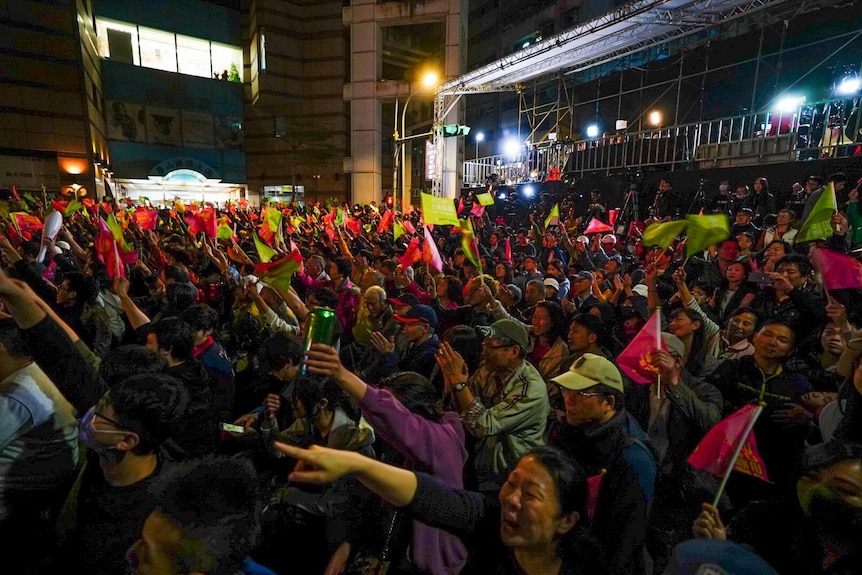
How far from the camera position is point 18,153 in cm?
2161

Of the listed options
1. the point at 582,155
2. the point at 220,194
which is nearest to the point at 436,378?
the point at 582,155

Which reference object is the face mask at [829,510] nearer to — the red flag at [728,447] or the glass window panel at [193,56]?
the red flag at [728,447]

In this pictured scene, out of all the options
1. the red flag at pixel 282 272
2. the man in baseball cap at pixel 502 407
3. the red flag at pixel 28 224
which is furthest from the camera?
the red flag at pixel 28 224

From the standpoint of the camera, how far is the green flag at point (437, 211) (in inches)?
263

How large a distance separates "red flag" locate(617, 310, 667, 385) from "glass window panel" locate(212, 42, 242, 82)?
35.0m

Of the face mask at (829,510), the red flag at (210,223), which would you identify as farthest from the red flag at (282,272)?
the red flag at (210,223)

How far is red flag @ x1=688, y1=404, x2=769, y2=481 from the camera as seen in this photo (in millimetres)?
1761

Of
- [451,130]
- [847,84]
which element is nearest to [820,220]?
[847,84]

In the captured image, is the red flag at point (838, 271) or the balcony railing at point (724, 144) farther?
the balcony railing at point (724, 144)

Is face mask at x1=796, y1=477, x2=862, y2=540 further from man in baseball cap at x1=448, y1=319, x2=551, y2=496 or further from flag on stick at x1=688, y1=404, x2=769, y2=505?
man in baseball cap at x1=448, y1=319, x2=551, y2=496

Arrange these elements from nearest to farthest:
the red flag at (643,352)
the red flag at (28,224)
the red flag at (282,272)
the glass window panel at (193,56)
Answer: the red flag at (643,352), the red flag at (282,272), the red flag at (28,224), the glass window panel at (193,56)

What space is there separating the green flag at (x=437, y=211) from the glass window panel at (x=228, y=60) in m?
30.6

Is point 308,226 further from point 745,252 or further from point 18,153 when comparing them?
point 18,153

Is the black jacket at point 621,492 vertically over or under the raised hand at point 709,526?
under
